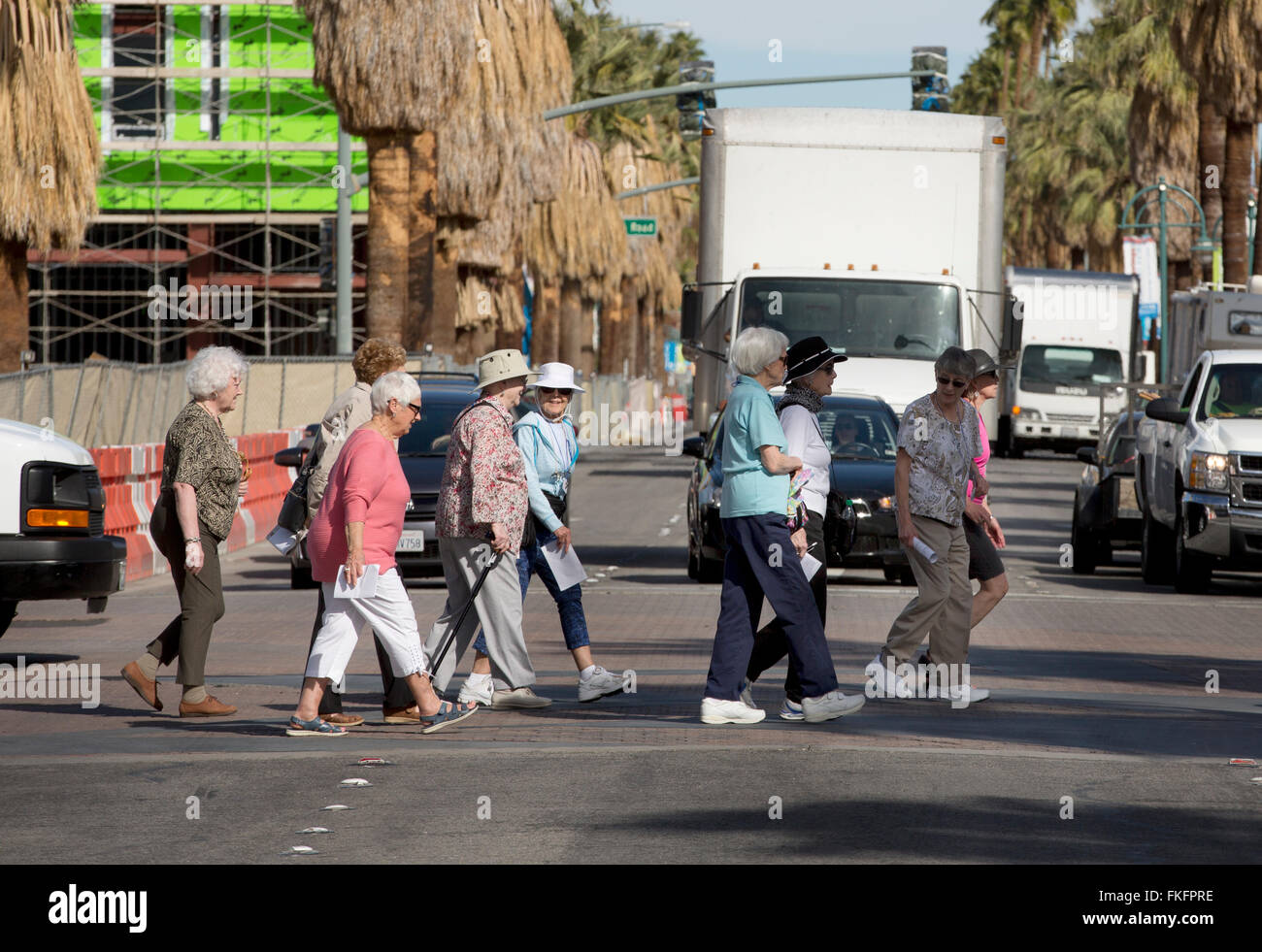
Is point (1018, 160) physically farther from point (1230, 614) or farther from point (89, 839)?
point (89, 839)

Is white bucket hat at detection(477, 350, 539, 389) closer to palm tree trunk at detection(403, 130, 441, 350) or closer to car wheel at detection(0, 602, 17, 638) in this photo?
car wheel at detection(0, 602, 17, 638)

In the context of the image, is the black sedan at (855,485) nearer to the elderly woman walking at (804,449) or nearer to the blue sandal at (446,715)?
the elderly woman walking at (804,449)

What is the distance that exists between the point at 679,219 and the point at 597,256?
23.1 meters

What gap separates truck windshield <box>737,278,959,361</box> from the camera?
20.5 m

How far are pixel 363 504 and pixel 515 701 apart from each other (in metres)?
1.72

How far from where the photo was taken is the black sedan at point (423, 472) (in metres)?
17.4

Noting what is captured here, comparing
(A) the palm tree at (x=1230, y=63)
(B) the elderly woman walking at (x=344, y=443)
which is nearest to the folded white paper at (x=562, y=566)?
(B) the elderly woman walking at (x=344, y=443)

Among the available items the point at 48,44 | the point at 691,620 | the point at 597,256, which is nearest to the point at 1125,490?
the point at 691,620

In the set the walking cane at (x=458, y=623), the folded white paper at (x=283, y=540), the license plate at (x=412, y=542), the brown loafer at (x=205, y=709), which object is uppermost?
the folded white paper at (x=283, y=540)

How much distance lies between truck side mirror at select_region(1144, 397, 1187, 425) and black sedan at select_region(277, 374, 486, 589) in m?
6.15

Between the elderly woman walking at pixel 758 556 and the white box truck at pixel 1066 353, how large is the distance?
1521 inches

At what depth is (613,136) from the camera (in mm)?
60406

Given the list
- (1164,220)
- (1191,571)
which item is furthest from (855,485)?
(1164,220)

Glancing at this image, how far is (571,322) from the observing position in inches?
2314
